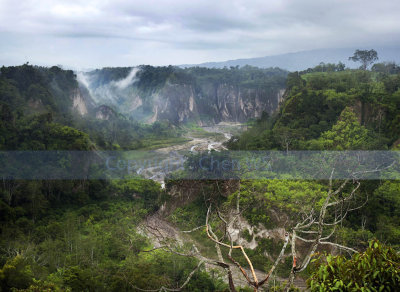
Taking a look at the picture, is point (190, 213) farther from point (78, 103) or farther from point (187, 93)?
point (187, 93)

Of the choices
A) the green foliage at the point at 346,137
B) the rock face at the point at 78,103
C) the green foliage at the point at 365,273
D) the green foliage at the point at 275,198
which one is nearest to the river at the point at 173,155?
the green foliage at the point at 346,137

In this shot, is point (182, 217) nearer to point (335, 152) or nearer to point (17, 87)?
point (335, 152)

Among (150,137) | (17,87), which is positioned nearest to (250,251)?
(17,87)

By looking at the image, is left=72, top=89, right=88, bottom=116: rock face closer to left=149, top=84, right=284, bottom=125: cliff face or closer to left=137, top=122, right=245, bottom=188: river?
left=137, top=122, right=245, bottom=188: river

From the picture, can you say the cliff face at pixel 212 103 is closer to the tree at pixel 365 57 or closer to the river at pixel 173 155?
the river at pixel 173 155

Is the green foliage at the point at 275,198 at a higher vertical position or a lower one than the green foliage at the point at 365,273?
lower
